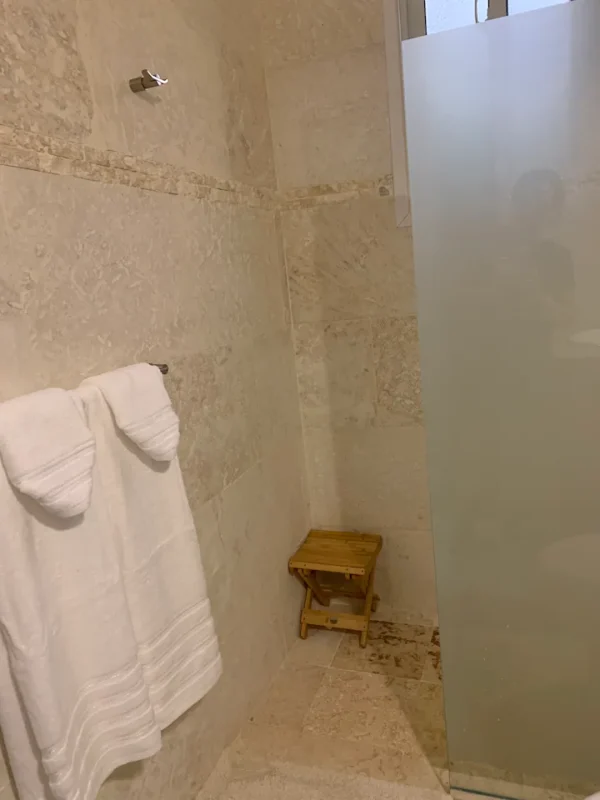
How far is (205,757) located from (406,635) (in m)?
0.80

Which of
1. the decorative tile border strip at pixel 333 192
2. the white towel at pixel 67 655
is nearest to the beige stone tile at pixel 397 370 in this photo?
the decorative tile border strip at pixel 333 192

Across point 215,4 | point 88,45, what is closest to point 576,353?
point 88,45

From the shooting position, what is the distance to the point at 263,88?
1914mm

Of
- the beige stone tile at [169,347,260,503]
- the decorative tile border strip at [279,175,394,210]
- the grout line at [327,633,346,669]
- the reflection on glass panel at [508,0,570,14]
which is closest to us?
the reflection on glass panel at [508,0,570,14]

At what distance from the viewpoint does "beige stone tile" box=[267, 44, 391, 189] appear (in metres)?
1.84

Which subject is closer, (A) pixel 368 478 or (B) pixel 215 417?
(B) pixel 215 417

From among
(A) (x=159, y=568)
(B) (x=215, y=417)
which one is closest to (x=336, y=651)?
(B) (x=215, y=417)

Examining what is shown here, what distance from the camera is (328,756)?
5.34 feet

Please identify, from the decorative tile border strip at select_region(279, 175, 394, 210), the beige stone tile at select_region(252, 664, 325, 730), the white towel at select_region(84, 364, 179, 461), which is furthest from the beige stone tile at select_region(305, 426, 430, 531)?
the white towel at select_region(84, 364, 179, 461)

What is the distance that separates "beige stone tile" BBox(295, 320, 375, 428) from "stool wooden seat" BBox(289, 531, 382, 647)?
388 millimetres

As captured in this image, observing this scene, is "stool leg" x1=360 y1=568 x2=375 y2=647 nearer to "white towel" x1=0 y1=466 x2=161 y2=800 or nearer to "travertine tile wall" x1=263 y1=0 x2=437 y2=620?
"travertine tile wall" x1=263 y1=0 x2=437 y2=620

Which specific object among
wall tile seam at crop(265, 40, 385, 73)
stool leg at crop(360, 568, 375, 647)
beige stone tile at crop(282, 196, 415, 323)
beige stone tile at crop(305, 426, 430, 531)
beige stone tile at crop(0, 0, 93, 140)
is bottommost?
stool leg at crop(360, 568, 375, 647)

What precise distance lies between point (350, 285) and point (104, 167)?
3.09 feet

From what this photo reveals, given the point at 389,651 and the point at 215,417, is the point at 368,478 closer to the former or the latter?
the point at 389,651
